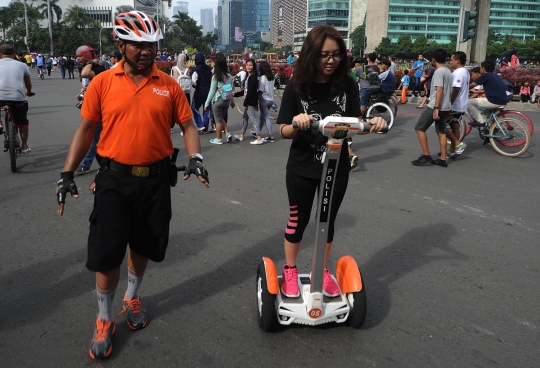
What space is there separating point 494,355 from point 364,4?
164 metres

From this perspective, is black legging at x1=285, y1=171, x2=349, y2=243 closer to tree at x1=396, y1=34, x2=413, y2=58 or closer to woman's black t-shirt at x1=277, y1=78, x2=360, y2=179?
woman's black t-shirt at x1=277, y1=78, x2=360, y2=179

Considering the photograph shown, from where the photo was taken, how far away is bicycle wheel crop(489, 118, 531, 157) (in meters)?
8.93

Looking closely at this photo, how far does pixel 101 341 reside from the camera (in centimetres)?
294

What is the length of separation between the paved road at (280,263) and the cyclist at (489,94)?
2009 millimetres

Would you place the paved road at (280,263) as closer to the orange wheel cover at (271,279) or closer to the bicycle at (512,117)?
the orange wheel cover at (271,279)

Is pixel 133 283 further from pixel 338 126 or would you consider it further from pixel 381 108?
pixel 381 108

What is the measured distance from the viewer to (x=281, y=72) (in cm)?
2669

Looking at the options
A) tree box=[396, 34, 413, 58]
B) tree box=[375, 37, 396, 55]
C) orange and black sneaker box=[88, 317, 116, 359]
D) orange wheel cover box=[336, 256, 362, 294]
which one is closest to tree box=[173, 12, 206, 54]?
tree box=[375, 37, 396, 55]

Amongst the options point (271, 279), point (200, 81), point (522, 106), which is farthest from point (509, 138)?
point (522, 106)

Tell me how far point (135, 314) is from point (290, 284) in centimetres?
104

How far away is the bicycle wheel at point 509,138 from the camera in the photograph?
8930 millimetres

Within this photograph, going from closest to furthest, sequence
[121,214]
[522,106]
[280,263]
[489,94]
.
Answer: [121,214] → [280,263] → [489,94] → [522,106]

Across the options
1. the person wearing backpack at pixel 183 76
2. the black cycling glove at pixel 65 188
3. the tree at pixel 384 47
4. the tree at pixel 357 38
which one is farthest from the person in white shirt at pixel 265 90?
the tree at pixel 357 38

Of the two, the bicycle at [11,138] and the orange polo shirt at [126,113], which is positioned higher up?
the orange polo shirt at [126,113]
